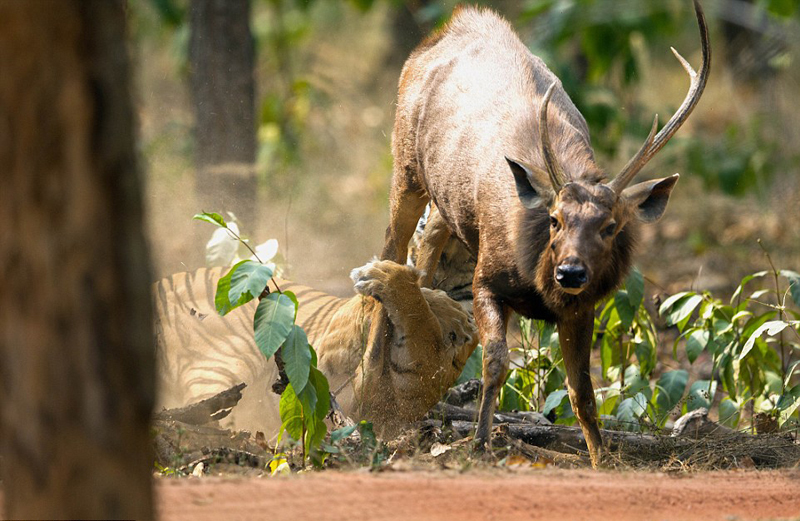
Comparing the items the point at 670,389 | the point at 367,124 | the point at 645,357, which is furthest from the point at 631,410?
the point at 367,124

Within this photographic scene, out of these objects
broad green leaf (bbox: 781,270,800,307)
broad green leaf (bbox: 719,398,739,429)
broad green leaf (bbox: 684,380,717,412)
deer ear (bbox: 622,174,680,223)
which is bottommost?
broad green leaf (bbox: 719,398,739,429)

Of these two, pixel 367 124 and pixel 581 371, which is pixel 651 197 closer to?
pixel 581 371

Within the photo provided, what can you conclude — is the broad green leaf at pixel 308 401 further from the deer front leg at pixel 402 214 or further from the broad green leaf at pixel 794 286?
the broad green leaf at pixel 794 286

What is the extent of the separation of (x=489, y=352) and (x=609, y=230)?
91cm

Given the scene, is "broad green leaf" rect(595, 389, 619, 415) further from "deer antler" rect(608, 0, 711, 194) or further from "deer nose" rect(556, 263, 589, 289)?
"deer nose" rect(556, 263, 589, 289)

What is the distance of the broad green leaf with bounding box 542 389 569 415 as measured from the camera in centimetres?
655

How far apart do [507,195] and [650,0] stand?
218 centimetres

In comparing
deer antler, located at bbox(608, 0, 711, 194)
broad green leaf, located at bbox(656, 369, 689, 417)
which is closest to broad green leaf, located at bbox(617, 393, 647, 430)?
broad green leaf, located at bbox(656, 369, 689, 417)

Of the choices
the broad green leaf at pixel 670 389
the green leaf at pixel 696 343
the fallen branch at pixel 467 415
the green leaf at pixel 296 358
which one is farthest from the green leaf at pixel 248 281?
the green leaf at pixel 696 343

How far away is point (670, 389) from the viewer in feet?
22.8

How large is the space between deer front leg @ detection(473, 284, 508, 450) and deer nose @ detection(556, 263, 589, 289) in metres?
0.64

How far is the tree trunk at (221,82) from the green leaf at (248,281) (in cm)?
524

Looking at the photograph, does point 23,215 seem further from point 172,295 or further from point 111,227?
point 172,295

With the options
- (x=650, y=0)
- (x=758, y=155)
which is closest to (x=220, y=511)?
(x=650, y=0)
